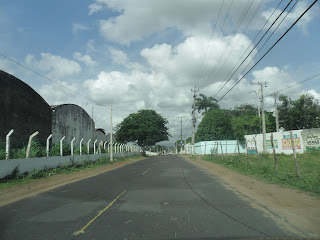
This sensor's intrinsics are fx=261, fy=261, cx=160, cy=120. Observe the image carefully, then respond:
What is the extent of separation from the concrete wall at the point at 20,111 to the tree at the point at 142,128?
119 feet

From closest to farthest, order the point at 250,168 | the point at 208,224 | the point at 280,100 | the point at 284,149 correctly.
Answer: the point at 208,224
the point at 250,168
the point at 284,149
the point at 280,100

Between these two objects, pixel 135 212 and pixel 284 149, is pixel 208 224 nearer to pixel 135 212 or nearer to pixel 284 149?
pixel 135 212

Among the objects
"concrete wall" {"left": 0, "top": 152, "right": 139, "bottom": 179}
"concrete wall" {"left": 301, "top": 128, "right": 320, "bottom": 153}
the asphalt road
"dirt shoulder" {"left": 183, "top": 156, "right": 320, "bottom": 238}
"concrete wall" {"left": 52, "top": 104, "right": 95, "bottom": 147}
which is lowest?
"dirt shoulder" {"left": 183, "top": 156, "right": 320, "bottom": 238}

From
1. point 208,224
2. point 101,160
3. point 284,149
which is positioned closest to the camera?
point 208,224

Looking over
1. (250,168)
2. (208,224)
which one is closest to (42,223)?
(208,224)

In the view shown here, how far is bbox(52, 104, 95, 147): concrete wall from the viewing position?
2641cm

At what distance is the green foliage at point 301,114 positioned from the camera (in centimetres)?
4868

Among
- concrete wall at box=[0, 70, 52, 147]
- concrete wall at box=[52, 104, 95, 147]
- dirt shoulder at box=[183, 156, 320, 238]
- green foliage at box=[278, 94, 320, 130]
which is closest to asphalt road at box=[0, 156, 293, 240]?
dirt shoulder at box=[183, 156, 320, 238]

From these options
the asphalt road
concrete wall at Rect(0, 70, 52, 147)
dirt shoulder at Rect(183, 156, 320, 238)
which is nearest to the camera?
the asphalt road

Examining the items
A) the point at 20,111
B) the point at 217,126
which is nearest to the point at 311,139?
the point at 217,126

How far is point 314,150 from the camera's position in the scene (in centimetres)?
3047

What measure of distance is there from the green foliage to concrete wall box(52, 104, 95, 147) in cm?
3822

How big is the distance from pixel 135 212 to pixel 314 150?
30.2m

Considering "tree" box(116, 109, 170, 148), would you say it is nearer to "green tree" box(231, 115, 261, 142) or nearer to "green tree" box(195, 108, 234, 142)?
"green tree" box(195, 108, 234, 142)
